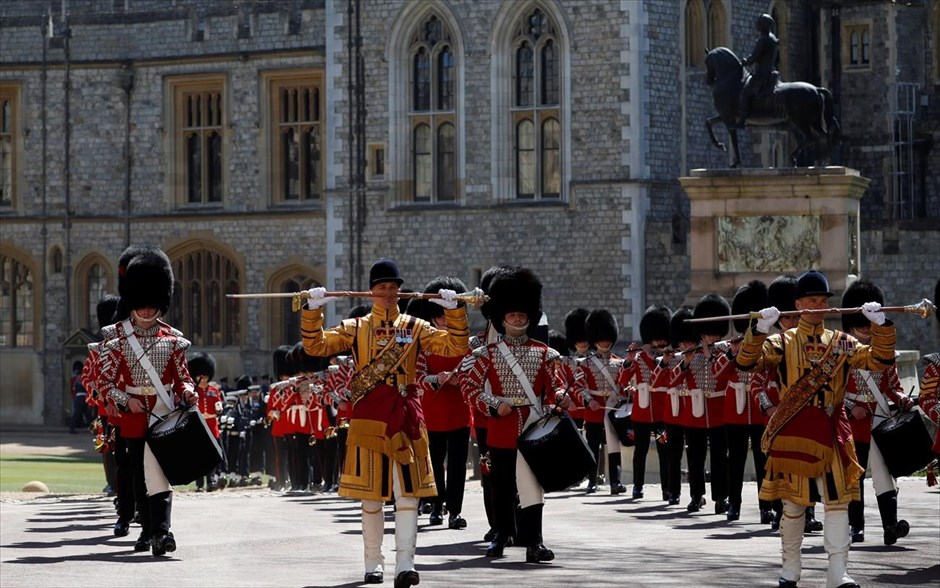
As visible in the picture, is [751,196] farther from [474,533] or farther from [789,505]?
[789,505]

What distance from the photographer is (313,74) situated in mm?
34438

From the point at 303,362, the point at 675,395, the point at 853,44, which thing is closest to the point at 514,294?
the point at 675,395

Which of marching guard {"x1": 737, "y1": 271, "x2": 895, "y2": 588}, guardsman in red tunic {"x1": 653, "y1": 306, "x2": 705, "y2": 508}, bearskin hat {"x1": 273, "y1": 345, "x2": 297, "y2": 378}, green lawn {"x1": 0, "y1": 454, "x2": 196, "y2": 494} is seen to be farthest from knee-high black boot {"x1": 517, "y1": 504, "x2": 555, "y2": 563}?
green lawn {"x1": 0, "y1": 454, "x2": 196, "y2": 494}

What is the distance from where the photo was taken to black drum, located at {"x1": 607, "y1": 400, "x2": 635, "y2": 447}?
19.1 metres

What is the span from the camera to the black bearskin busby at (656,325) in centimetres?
1858

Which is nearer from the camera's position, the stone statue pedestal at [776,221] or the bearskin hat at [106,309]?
the bearskin hat at [106,309]

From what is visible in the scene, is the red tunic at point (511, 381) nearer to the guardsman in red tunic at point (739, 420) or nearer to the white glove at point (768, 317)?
the white glove at point (768, 317)

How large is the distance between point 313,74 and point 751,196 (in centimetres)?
1403

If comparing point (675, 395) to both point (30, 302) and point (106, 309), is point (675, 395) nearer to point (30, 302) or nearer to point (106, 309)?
point (106, 309)

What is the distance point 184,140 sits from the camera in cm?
3566

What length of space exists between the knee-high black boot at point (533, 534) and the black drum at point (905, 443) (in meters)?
2.36

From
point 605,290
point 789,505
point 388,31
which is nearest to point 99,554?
point 789,505

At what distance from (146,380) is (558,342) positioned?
6.76 meters

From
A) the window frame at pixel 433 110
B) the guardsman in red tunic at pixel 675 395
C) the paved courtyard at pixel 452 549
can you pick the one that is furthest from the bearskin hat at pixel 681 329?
the window frame at pixel 433 110
